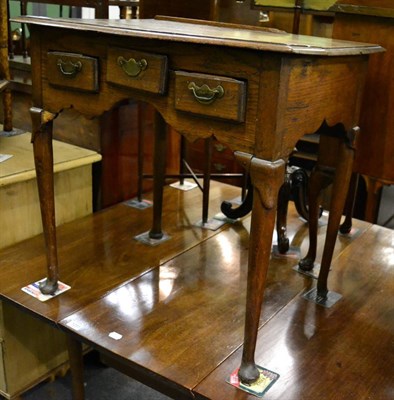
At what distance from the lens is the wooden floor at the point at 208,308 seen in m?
1.17

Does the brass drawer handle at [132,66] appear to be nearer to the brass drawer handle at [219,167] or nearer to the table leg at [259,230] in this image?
the table leg at [259,230]

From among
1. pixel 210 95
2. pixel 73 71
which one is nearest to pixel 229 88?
pixel 210 95

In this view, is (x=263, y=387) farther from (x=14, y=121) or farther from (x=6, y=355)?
(x=14, y=121)

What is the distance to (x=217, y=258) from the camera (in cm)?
168

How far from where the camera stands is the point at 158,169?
1734 mm

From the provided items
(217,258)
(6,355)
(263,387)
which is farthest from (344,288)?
(6,355)

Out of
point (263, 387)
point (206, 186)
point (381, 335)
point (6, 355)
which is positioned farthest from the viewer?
point (206, 186)

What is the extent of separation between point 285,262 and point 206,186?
0.38 m

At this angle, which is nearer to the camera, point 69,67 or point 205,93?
point 205,93

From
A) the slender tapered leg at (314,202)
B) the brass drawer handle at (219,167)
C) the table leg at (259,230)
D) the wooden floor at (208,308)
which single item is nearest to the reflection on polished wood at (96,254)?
the wooden floor at (208,308)

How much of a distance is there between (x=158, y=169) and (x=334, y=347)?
764 millimetres

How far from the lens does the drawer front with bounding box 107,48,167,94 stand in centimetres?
109

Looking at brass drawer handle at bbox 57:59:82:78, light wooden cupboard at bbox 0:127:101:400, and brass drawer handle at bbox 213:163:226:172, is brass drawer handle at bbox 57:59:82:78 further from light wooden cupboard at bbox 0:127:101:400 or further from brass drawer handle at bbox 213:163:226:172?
brass drawer handle at bbox 213:163:226:172

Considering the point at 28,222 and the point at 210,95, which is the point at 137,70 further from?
the point at 28,222
